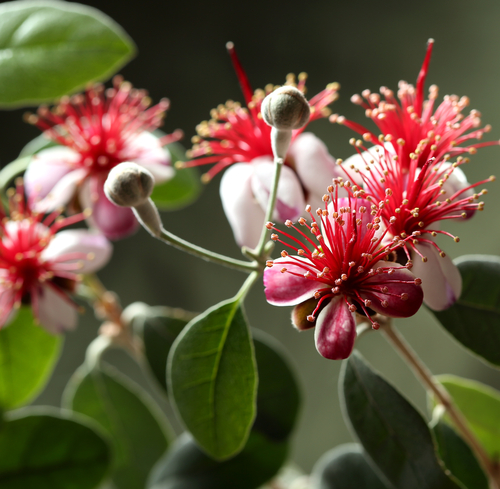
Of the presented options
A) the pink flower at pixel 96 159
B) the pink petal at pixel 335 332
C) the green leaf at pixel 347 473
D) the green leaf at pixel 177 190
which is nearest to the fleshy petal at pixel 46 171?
the pink flower at pixel 96 159

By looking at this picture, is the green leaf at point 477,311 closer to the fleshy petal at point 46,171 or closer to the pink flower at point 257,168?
Answer: the pink flower at point 257,168

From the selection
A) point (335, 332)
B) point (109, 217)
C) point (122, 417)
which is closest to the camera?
point (335, 332)

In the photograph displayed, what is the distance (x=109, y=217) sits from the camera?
0.73 m

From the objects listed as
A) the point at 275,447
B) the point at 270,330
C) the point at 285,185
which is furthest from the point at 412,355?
the point at 270,330

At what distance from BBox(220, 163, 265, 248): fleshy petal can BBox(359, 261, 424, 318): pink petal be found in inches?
7.3

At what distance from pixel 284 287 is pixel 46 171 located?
1.46ft

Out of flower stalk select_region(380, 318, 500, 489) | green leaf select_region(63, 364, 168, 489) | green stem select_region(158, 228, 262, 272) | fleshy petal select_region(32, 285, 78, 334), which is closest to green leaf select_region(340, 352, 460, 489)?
flower stalk select_region(380, 318, 500, 489)

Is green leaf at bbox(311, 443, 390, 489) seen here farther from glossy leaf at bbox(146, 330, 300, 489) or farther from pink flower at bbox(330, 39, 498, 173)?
pink flower at bbox(330, 39, 498, 173)

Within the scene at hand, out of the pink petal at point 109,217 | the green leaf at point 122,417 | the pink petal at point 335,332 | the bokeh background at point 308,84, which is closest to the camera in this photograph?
the pink petal at point 335,332

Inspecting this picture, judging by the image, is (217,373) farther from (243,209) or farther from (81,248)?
(81,248)

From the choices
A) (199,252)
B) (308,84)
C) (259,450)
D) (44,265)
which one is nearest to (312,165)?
(199,252)

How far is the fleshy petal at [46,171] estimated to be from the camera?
29.9 inches

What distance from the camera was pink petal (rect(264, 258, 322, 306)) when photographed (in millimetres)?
481

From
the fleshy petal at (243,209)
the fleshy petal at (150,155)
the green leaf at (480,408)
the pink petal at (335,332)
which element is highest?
the pink petal at (335,332)
